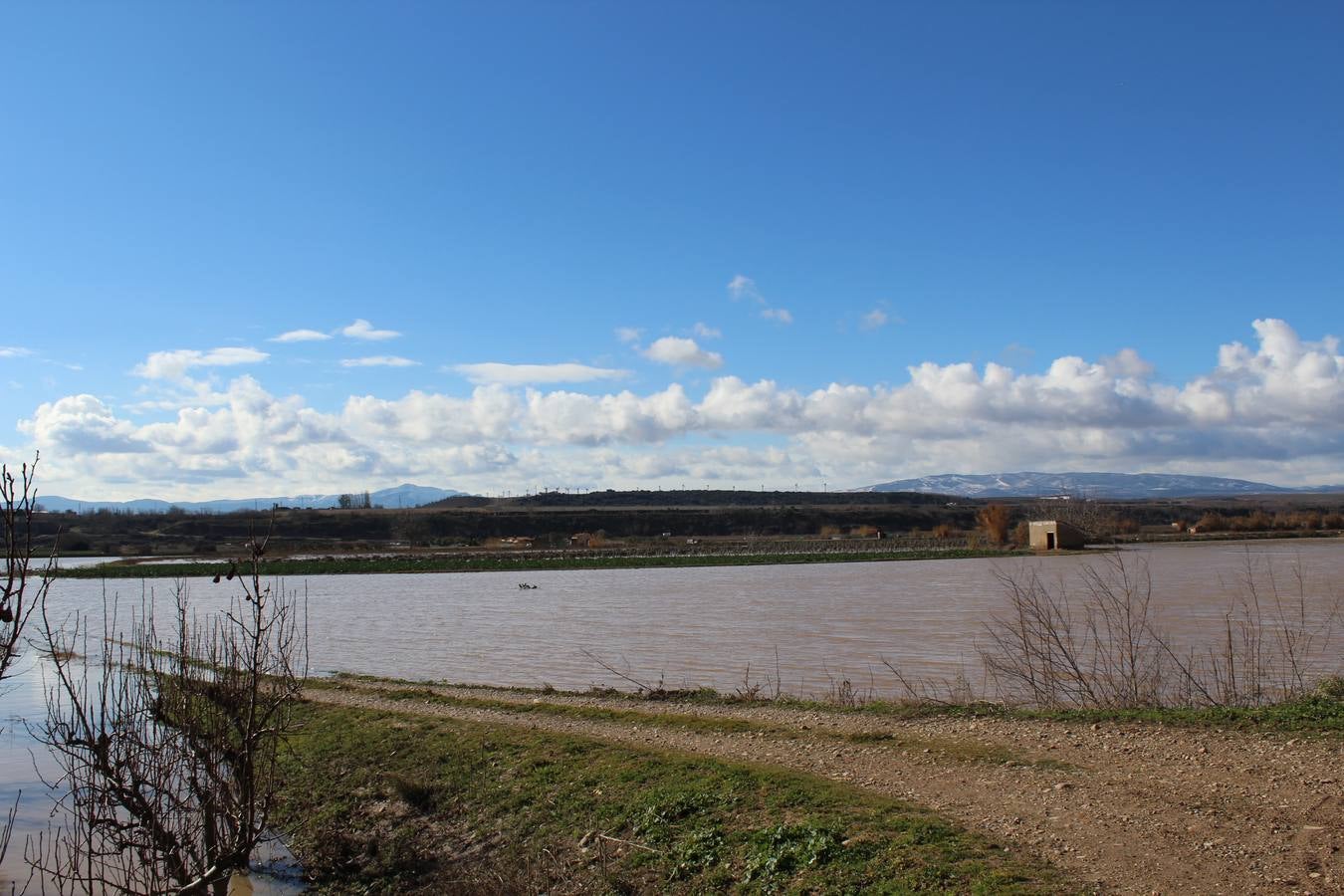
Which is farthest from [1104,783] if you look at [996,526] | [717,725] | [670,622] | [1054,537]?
[996,526]

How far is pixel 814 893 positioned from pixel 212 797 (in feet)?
15.6

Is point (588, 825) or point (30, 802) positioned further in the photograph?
point (30, 802)

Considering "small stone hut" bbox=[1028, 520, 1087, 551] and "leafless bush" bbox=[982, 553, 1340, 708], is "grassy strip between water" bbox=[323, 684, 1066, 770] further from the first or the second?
"small stone hut" bbox=[1028, 520, 1087, 551]

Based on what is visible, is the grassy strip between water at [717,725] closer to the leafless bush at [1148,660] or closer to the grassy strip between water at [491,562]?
the leafless bush at [1148,660]

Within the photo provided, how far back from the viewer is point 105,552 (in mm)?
93438

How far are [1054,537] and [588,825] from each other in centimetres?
7638

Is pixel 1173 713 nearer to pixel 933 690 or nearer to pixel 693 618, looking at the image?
pixel 933 690

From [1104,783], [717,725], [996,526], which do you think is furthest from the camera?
[996,526]

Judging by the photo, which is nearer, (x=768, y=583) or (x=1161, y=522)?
(x=768, y=583)

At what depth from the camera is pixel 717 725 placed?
47.3 feet

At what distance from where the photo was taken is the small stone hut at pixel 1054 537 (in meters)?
80.4

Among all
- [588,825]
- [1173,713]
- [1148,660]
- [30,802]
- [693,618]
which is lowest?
[30,802]

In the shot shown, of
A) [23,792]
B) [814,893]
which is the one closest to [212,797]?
[814,893]

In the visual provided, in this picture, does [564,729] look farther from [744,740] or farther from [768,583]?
[768,583]
